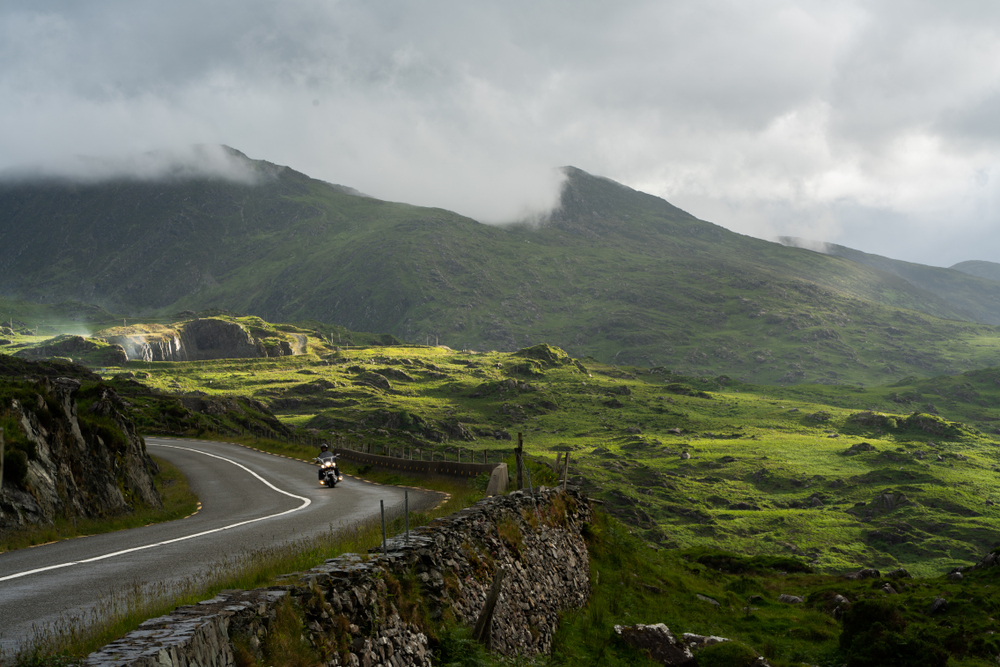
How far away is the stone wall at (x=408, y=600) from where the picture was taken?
7.87 meters

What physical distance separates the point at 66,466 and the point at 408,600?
2200 cm

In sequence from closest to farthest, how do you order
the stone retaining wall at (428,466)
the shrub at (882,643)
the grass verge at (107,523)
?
the grass verge at (107,523) < the shrub at (882,643) < the stone retaining wall at (428,466)

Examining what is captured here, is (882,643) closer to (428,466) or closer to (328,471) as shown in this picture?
(428,466)

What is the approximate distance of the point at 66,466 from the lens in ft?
88.6

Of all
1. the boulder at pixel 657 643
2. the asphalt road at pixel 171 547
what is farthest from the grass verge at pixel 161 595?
the boulder at pixel 657 643

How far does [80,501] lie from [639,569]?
83.1 ft

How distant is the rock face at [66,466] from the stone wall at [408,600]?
1600 centimetres

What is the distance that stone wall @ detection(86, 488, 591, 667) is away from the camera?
25.8 feet

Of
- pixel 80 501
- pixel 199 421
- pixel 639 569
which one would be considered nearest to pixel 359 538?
pixel 80 501

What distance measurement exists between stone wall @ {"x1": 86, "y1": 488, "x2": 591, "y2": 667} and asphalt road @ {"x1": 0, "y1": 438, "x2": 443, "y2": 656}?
9.27 ft

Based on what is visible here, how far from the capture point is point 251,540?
20.0m

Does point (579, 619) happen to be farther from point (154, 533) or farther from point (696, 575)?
point (696, 575)

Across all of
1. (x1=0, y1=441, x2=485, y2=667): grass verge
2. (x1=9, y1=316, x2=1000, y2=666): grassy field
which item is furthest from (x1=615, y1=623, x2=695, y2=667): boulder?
(x1=0, y1=441, x2=485, y2=667): grass verge

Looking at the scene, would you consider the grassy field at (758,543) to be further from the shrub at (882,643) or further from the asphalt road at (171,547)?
the asphalt road at (171,547)
